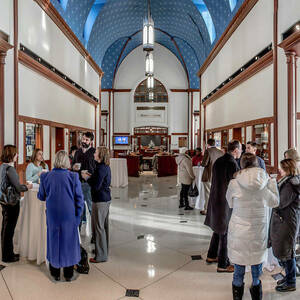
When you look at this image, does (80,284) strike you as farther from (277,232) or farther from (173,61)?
(173,61)

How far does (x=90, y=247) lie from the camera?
12.6ft

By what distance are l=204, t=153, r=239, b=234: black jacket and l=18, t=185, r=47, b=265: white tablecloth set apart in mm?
1917

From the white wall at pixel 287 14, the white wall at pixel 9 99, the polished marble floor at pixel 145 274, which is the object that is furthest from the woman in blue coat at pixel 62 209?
the white wall at pixel 287 14

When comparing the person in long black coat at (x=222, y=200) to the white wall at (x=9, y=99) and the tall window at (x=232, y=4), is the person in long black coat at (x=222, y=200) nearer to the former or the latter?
the white wall at (x=9, y=99)

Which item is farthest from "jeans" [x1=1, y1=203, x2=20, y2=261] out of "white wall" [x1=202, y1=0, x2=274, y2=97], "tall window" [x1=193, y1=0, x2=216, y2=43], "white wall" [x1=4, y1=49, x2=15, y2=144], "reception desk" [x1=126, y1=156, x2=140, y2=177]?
"tall window" [x1=193, y1=0, x2=216, y2=43]

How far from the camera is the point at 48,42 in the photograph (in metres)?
7.02

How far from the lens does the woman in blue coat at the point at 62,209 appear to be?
2.63 metres

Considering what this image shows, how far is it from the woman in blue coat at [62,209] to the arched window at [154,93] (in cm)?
1719

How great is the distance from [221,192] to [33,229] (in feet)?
7.32

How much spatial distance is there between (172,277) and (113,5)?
11.7 m

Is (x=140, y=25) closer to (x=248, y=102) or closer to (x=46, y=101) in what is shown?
(x=46, y=101)

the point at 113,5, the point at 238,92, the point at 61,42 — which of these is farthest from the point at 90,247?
the point at 113,5

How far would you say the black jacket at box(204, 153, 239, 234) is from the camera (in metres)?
2.96

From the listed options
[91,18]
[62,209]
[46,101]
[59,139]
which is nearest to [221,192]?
[62,209]
